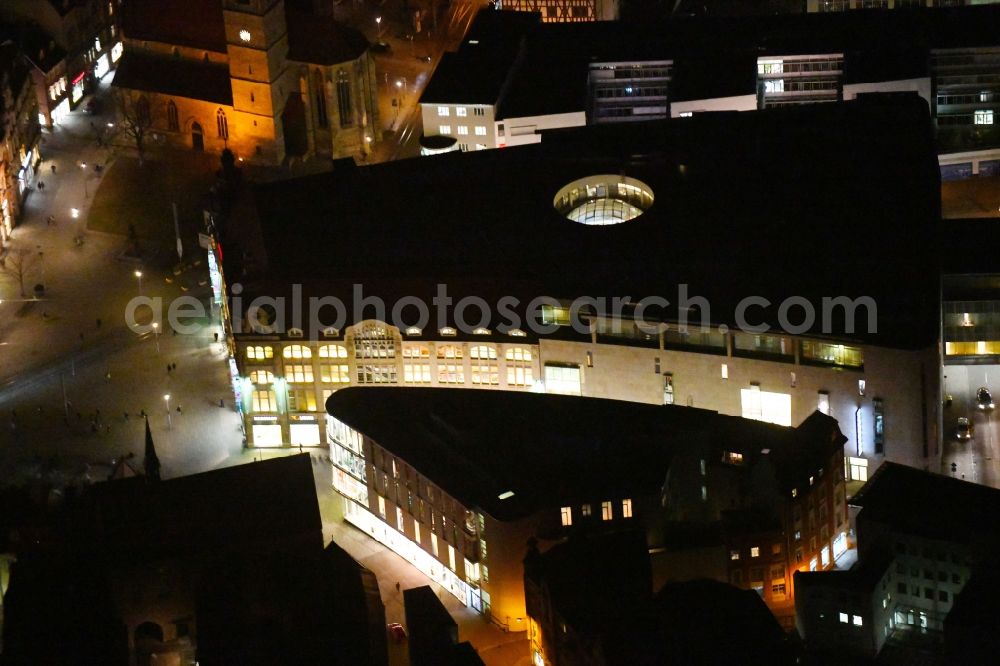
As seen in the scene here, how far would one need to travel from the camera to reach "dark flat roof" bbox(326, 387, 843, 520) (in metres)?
185

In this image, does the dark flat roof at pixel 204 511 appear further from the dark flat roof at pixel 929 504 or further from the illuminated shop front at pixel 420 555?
the dark flat roof at pixel 929 504

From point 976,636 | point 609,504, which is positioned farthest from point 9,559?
point 976,636

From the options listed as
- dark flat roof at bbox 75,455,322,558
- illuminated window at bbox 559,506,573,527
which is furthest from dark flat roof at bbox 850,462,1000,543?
dark flat roof at bbox 75,455,322,558

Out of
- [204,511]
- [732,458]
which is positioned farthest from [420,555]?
[732,458]

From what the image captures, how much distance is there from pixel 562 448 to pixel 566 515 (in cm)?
1116

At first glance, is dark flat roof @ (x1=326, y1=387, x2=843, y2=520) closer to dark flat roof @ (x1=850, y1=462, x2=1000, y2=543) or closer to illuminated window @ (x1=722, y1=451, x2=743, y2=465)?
illuminated window @ (x1=722, y1=451, x2=743, y2=465)

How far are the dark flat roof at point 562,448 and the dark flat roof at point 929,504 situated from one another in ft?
17.8

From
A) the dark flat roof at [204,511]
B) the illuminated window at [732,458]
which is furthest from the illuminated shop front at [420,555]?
the illuminated window at [732,458]

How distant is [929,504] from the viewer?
183375 mm

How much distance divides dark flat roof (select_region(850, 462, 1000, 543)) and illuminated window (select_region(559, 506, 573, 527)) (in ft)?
73.7

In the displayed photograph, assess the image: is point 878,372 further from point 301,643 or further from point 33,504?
point 33,504

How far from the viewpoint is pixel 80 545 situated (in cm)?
17700

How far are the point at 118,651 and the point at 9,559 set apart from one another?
16.0 metres

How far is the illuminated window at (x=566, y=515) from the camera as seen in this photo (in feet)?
598
